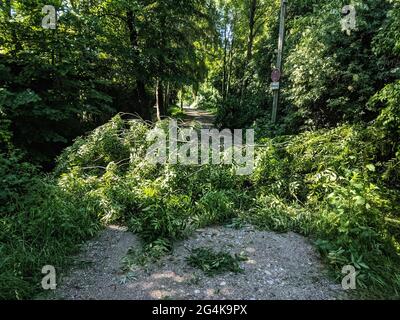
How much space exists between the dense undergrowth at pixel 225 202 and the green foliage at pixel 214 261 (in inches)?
16.2

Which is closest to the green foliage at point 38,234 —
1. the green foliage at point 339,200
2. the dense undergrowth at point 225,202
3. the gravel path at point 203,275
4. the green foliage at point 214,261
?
the dense undergrowth at point 225,202

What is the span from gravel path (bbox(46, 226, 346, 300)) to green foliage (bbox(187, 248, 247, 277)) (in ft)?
0.21

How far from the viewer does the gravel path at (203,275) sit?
9.48 ft

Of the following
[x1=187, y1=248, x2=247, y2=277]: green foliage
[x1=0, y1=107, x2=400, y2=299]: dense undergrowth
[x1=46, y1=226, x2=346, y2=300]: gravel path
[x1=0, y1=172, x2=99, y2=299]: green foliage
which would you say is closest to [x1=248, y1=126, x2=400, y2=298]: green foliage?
[x1=0, y1=107, x2=400, y2=299]: dense undergrowth

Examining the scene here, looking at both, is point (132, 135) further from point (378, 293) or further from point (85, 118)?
point (378, 293)

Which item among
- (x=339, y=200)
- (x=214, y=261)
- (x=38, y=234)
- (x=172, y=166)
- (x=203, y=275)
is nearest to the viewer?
(x=203, y=275)

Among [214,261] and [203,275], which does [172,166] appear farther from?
[203,275]

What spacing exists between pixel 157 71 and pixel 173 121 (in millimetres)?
3883

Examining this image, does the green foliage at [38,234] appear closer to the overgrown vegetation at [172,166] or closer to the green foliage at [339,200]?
the overgrown vegetation at [172,166]

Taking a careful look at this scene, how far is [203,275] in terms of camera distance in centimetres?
315

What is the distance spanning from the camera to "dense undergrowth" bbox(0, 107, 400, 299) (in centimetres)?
326

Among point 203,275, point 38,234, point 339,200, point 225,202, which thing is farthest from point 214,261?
point 38,234

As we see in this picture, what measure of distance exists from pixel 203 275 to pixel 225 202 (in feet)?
5.14

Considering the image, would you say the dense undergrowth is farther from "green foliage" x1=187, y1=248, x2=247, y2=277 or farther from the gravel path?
"green foliage" x1=187, y1=248, x2=247, y2=277
